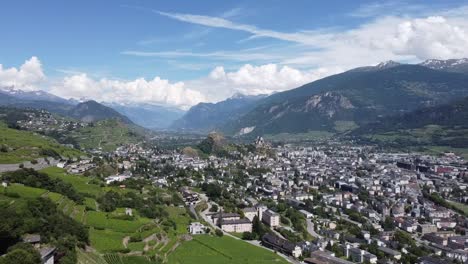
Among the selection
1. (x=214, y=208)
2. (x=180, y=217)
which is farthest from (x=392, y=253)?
(x=214, y=208)

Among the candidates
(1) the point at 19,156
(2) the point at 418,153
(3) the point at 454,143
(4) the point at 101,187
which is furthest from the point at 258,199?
(3) the point at 454,143

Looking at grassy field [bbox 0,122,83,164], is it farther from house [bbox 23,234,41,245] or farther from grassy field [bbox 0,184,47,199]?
house [bbox 23,234,41,245]

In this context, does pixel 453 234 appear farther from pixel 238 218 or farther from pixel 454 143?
pixel 454 143

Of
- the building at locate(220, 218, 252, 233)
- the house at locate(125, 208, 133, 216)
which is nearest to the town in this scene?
the building at locate(220, 218, 252, 233)

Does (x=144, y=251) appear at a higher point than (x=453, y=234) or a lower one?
higher

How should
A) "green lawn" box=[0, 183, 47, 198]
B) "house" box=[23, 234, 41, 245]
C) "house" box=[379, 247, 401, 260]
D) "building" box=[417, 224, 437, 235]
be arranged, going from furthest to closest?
"building" box=[417, 224, 437, 235] < "house" box=[379, 247, 401, 260] < "green lawn" box=[0, 183, 47, 198] < "house" box=[23, 234, 41, 245]

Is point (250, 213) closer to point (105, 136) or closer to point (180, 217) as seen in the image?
point (180, 217)

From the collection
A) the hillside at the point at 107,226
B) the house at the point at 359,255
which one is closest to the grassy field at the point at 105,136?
the hillside at the point at 107,226
